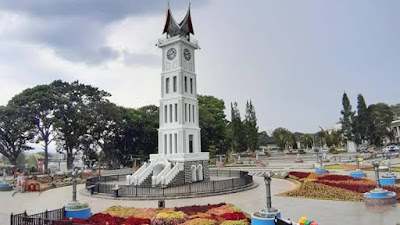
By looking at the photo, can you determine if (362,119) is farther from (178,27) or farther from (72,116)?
(72,116)

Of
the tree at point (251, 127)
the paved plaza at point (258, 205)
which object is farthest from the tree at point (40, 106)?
the tree at point (251, 127)

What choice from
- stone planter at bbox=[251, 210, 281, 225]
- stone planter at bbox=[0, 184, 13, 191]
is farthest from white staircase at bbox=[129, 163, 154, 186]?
stone planter at bbox=[251, 210, 281, 225]

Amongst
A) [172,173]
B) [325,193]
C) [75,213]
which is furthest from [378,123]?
[75,213]

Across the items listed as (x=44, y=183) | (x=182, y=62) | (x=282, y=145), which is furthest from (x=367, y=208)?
(x=282, y=145)

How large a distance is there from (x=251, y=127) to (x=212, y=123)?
58.1 ft

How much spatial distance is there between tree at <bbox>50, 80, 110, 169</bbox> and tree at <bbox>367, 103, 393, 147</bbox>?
59.2m

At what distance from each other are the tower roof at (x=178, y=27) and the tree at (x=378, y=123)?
5368cm

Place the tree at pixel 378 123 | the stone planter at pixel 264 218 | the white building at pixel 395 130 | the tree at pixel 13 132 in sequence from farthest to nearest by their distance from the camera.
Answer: the white building at pixel 395 130 < the tree at pixel 378 123 < the tree at pixel 13 132 < the stone planter at pixel 264 218

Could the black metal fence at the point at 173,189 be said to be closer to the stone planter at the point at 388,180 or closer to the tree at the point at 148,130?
the stone planter at the point at 388,180

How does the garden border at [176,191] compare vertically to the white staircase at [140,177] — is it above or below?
below

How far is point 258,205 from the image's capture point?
19.6 metres

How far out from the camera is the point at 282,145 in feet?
336

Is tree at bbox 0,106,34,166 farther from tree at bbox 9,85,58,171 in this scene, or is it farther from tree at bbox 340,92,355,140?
tree at bbox 340,92,355,140

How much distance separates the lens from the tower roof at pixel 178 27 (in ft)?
115
